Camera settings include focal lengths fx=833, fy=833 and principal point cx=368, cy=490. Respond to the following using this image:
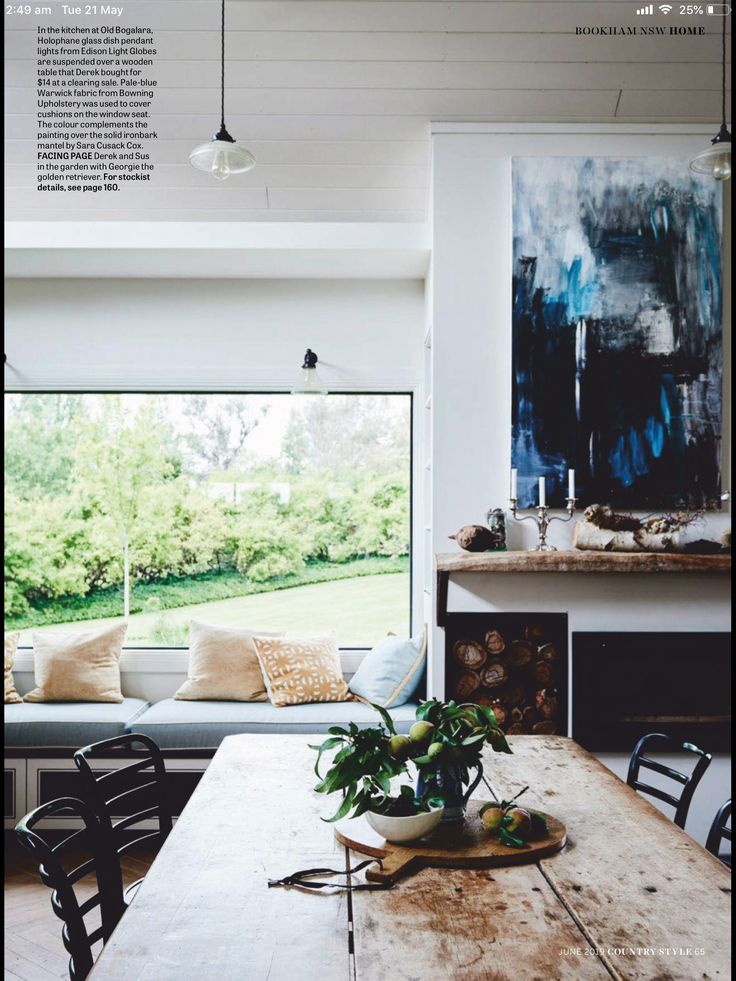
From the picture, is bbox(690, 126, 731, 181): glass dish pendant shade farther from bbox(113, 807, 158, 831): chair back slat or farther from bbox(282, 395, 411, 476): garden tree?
bbox(113, 807, 158, 831): chair back slat

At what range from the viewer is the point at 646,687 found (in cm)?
359

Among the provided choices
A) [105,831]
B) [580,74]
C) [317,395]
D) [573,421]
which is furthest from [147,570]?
[580,74]

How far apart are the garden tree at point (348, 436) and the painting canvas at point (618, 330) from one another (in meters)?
1.26

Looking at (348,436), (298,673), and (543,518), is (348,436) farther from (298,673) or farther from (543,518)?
(543,518)

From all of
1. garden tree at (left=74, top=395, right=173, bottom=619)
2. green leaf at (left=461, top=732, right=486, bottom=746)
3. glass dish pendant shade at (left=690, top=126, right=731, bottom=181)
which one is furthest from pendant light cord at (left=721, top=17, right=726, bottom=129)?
garden tree at (left=74, top=395, right=173, bottom=619)

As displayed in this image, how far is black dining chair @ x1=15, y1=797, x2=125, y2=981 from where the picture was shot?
5.31 ft

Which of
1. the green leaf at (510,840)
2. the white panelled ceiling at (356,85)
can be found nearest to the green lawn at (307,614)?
the white panelled ceiling at (356,85)

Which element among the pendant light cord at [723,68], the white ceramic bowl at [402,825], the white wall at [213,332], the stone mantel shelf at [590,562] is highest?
the pendant light cord at [723,68]

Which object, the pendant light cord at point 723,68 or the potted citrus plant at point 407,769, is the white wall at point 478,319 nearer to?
the pendant light cord at point 723,68

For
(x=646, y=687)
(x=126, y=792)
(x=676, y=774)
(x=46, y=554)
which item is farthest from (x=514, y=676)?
(x=46, y=554)

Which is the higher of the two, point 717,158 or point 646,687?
point 717,158

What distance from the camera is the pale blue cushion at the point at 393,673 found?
4133mm

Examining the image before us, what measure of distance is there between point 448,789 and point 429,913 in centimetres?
37

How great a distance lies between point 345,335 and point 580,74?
1831 millimetres
